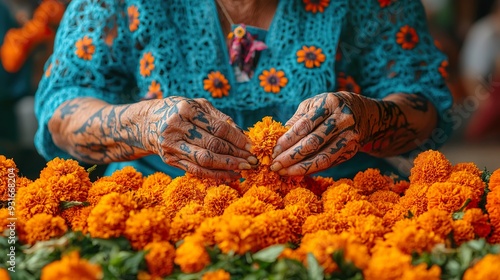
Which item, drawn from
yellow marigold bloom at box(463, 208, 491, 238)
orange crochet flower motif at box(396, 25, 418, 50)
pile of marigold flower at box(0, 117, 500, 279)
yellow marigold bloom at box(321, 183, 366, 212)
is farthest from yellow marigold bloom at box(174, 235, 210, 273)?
orange crochet flower motif at box(396, 25, 418, 50)

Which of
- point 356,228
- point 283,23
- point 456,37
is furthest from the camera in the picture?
point 456,37

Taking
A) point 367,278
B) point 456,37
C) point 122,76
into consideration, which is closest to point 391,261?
point 367,278

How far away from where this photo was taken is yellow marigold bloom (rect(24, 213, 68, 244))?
3.18ft

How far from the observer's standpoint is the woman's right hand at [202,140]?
123 centimetres

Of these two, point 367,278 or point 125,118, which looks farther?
point 125,118

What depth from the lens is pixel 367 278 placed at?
2.74 feet

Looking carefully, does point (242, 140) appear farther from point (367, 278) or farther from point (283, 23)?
point (283, 23)

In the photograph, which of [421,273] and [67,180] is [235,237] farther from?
[67,180]

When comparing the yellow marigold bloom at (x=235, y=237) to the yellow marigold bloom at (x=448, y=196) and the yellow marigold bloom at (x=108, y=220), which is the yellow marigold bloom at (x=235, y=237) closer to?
the yellow marigold bloom at (x=108, y=220)

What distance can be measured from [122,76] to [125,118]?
34 centimetres

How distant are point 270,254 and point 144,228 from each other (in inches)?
7.8

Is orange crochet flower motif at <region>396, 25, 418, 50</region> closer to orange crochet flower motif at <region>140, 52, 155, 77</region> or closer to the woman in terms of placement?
the woman

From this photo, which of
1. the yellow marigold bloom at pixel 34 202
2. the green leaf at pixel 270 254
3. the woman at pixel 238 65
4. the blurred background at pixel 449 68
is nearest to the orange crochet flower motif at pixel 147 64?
the woman at pixel 238 65

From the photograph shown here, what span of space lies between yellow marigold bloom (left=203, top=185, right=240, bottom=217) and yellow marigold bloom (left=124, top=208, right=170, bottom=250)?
0.50 feet
